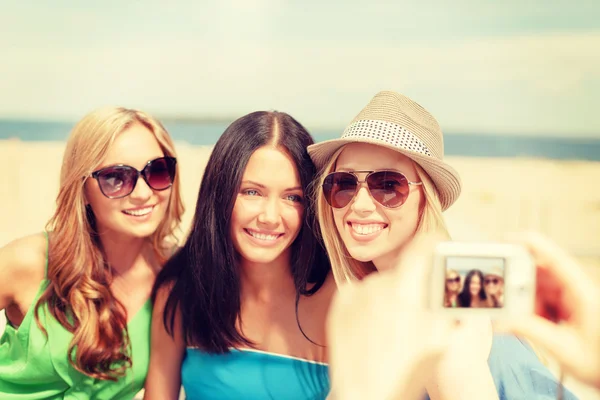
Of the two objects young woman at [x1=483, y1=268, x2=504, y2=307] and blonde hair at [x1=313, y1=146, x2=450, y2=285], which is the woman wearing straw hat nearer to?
blonde hair at [x1=313, y1=146, x2=450, y2=285]

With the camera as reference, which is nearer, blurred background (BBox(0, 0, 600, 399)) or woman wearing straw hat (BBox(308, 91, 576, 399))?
woman wearing straw hat (BBox(308, 91, 576, 399))

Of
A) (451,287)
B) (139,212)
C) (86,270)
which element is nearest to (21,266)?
(86,270)

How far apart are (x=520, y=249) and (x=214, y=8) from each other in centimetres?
2575

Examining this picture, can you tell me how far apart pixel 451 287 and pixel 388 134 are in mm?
929

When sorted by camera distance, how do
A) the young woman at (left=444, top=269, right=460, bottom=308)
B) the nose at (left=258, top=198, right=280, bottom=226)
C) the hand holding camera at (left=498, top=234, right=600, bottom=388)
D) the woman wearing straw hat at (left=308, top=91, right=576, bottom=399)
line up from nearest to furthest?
the hand holding camera at (left=498, top=234, right=600, bottom=388)
the young woman at (left=444, top=269, right=460, bottom=308)
the woman wearing straw hat at (left=308, top=91, right=576, bottom=399)
the nose at (left=258, top=198, right=280, bottom=226)

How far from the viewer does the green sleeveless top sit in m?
2.57

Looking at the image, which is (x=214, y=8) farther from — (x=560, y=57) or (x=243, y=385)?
(x=243, y=385)

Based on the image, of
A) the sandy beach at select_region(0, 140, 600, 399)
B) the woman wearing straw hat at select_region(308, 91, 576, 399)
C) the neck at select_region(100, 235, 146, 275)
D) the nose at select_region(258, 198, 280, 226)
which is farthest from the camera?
the sandy beach at select_region(0, 140, 600, 399)

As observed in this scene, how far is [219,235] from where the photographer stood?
2.50m

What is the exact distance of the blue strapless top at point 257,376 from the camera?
8.38 feet

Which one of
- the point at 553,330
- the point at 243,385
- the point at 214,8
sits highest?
the point at 214,8

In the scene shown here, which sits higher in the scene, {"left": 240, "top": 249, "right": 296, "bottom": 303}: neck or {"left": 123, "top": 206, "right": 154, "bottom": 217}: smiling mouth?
{"left": 123, "top": 206, "right": 154, "bottom": 217}: smiling mouth

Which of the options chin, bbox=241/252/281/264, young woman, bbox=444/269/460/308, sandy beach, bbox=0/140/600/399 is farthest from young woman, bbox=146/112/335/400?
sandy beach, bbox=0/140/600/399

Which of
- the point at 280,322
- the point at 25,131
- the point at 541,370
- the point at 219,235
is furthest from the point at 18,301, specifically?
the point at 25,131
